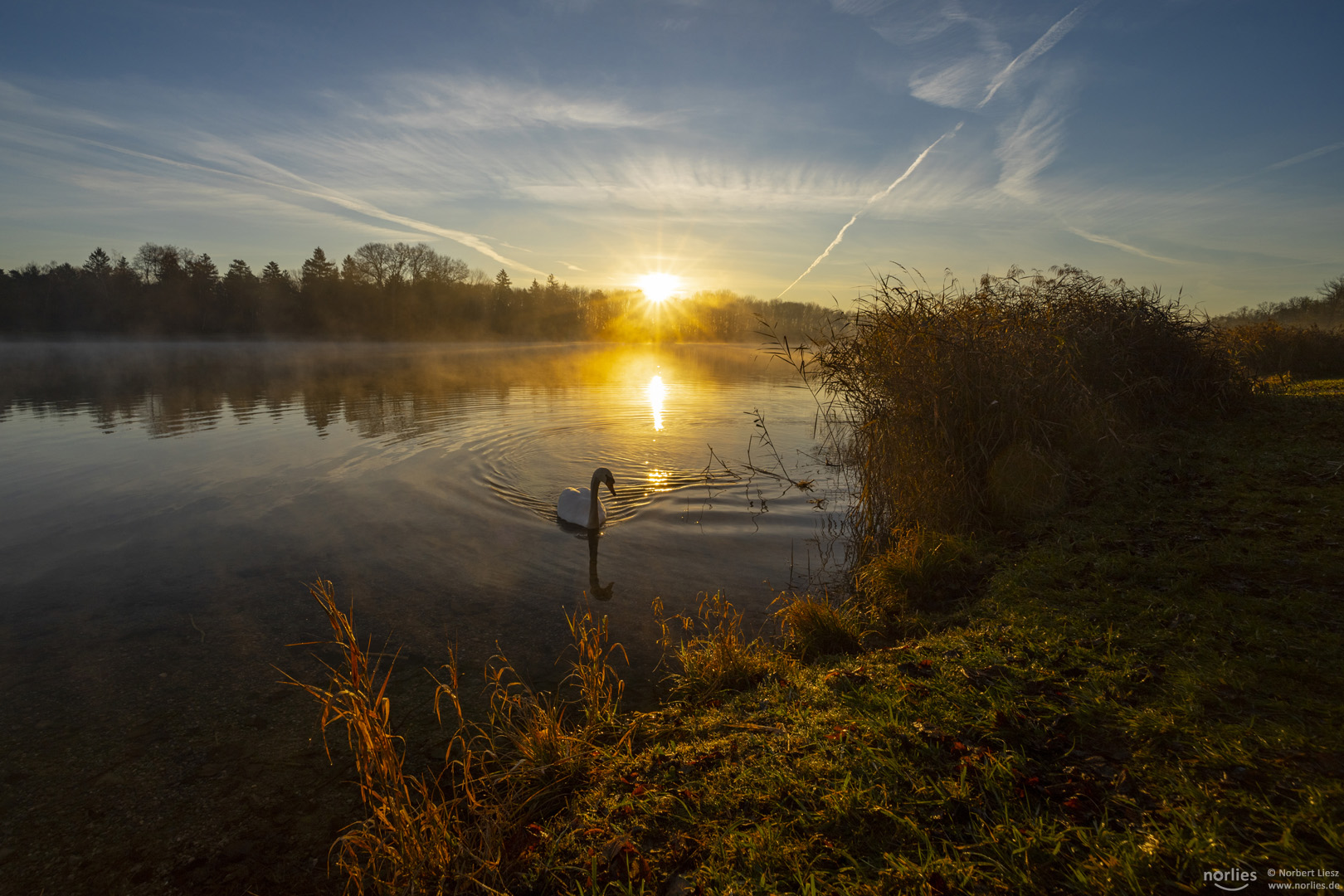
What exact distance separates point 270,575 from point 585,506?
4.17 metres

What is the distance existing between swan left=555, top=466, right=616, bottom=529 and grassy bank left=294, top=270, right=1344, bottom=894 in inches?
115

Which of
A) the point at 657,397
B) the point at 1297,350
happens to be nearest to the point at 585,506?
the point at 657,397

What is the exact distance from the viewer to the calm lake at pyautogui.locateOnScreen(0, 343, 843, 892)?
3.55 meters

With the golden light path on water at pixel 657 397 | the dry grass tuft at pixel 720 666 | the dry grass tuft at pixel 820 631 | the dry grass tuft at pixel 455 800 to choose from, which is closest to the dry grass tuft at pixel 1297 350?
the dry grass tuft at pixel 820 631

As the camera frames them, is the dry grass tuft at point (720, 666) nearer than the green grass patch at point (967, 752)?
No

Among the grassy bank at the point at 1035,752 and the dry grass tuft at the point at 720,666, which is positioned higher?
the grassy bank at the point at 1035,752

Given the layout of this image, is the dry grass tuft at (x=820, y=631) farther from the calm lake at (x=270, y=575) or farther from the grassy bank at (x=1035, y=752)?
the calm lake at (x=270, y=575)

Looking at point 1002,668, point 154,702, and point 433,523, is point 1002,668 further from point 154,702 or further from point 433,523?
point 433,523

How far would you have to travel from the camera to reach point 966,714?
3.12m

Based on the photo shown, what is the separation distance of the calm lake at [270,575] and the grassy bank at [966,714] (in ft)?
2.26

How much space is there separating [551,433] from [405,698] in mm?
11646

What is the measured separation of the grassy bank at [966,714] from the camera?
7.47 ft

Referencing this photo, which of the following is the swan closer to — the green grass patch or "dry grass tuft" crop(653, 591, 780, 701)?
"dry grass tuft" crop(653, 591, 780, 701)

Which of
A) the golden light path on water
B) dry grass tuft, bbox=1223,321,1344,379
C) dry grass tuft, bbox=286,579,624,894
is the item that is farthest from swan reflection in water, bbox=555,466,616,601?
dry grass tuft, bbox=1223,321,1344,379
